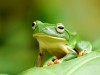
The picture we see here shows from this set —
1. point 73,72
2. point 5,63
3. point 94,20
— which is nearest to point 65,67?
point 73,72

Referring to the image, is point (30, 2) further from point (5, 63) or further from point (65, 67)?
point (65, 67)

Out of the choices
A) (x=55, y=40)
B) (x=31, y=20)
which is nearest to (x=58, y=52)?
(x=55, y=40)

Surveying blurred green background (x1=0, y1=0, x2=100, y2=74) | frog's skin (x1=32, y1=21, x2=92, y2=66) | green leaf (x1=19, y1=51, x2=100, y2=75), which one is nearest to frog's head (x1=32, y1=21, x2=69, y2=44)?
frog's skin (x1=32, y1=21, x2=92, y2=66)

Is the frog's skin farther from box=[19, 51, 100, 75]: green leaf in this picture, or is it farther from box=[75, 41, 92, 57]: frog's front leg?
box=[19, 51, 100, 75]: green leaf

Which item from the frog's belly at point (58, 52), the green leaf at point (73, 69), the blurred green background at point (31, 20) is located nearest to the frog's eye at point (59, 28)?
the frog's belly at point (58, 52)

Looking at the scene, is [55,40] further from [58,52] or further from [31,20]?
[31,20]
